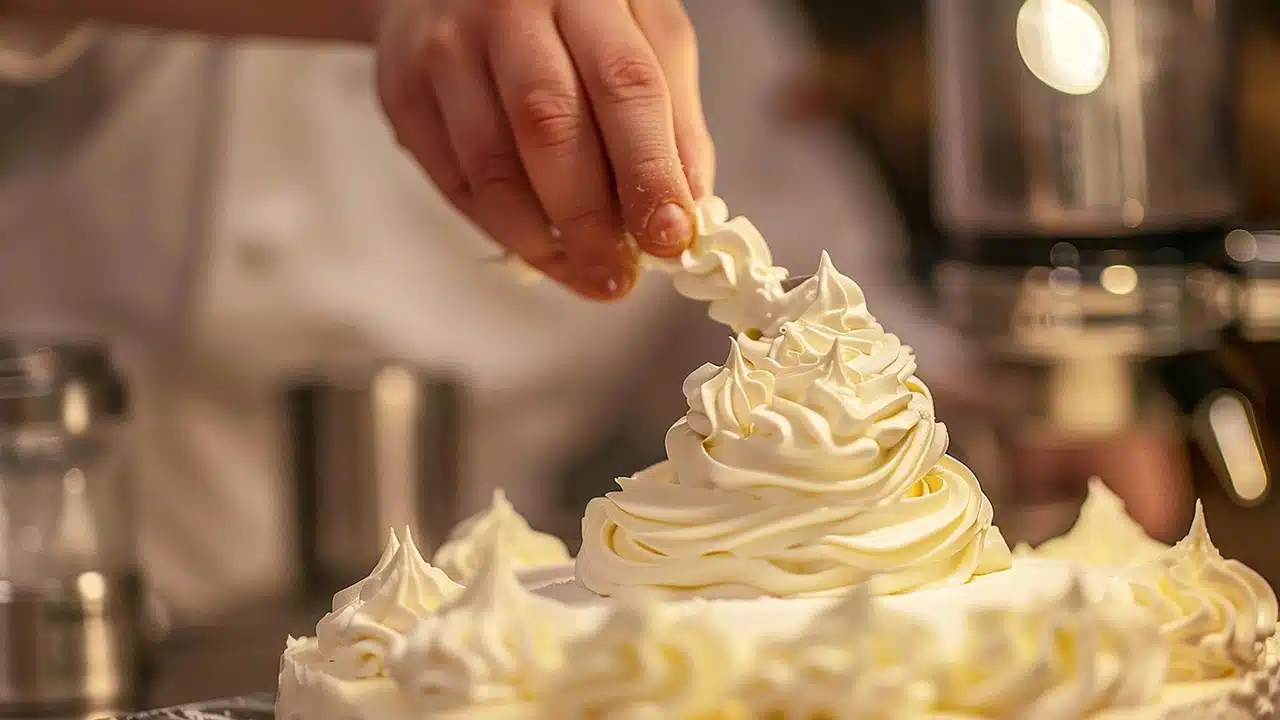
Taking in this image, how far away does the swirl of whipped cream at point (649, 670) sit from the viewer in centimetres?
102

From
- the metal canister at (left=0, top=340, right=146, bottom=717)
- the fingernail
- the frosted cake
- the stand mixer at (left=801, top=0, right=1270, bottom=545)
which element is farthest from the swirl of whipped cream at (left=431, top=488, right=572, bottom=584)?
the stand mixer at (left=801, top=0, right=1270, bottom=545)

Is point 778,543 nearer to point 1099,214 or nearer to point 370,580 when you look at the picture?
point 370,580

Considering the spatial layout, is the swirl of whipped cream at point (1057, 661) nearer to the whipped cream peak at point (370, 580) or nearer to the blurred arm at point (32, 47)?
the whipped cream peak at point (370, 580)

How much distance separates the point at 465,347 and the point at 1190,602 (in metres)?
2.25

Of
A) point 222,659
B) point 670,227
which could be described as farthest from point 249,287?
point 670,227

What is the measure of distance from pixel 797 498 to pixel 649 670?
233 millimetres

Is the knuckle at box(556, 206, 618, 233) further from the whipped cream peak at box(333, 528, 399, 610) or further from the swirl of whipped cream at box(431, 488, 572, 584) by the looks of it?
the whipped cream peak at box(333, 528, 399, 610)

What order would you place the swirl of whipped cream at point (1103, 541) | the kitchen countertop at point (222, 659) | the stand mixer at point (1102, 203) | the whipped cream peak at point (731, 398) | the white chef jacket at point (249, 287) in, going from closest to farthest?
1. the whipped cream peak at point (731, 398)
2. the swirl of whipped cream at point (1103, 541)
3. the kitchen countertop at point (222, 659)
4. the stand mixer at point (1102, 203)
5. the white chef jacket at point (249, 287)

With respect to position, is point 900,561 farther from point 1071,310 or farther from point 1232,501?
point 1232,501

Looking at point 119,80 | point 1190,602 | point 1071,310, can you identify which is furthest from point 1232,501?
point 119,80

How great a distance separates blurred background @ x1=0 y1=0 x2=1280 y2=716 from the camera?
7.13 feet

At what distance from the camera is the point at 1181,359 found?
253 cm

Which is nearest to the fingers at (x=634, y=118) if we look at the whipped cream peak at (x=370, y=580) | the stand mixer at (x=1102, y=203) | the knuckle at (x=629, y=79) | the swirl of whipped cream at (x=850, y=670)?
the knuckle at (x=629, y=79)

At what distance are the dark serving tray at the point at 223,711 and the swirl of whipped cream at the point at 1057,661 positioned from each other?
645mm
